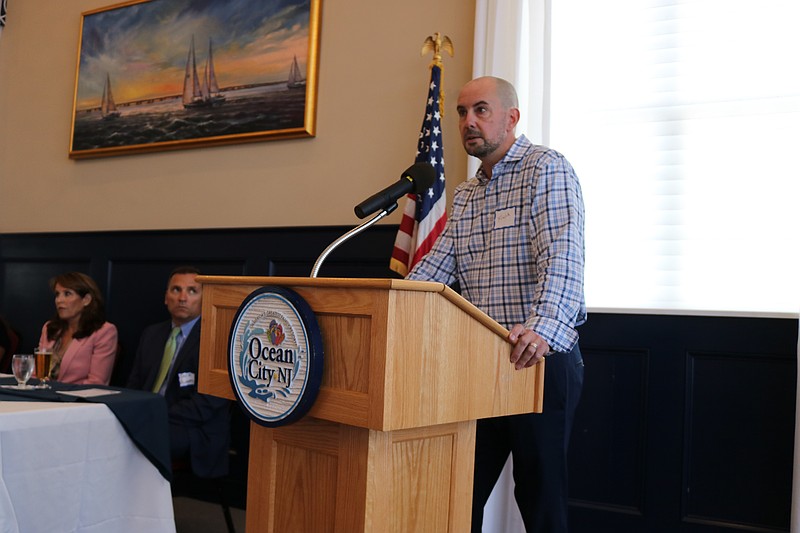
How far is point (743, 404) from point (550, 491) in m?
1.39

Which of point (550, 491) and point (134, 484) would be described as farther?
point (134, 484)

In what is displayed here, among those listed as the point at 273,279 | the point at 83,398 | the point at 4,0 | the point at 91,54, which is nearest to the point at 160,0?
the point at 91,54

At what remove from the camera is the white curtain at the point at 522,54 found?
3.53 m

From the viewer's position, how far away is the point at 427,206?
3.62 metres

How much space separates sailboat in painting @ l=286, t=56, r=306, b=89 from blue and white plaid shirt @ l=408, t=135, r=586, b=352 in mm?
2155

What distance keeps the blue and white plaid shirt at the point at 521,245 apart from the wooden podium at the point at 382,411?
1.08 feet

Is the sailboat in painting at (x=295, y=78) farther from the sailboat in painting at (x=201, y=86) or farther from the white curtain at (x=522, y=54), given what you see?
the white curtain at (x=522, y=54)

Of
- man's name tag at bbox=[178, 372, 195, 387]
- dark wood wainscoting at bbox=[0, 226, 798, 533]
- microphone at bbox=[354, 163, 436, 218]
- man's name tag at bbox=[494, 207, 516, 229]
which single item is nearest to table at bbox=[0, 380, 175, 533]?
man's name tag at bbox=[178, 372, 195, 387]

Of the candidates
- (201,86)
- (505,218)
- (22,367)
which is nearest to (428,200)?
(505,218)

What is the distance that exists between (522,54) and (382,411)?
261cm

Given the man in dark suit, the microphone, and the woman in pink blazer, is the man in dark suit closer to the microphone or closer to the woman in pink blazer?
the woman in pink blazer

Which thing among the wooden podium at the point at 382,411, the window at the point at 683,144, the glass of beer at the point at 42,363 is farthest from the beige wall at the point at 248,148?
the wooden podium at the point at 382,411

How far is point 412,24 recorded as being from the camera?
13.4ft

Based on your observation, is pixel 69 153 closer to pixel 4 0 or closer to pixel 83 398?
pixel 4 0
